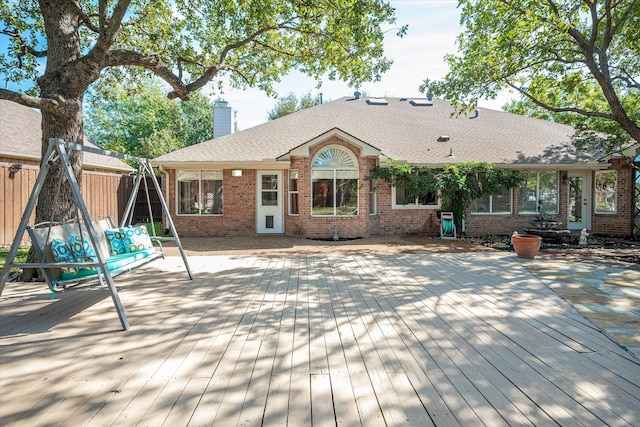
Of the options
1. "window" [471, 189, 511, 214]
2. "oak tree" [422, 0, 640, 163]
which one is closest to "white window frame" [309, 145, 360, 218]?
"oak tree" [422, 0, 640, 163]

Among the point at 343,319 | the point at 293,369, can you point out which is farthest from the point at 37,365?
the point at 343,319

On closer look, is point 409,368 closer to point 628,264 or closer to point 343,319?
point 343,319

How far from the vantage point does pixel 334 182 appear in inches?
517

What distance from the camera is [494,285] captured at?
6.27m

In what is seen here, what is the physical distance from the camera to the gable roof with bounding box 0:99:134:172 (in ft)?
37.0

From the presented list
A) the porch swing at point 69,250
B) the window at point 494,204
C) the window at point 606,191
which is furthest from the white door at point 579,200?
the porch swing at point 69,250

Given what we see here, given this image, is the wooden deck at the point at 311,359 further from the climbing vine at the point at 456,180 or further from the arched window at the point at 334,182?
the climbing vine at the point at 456,180

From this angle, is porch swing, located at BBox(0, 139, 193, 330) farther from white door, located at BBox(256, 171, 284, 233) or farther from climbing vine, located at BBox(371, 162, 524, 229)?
climbing vine, located at BBox(371, 162, 524, 229)

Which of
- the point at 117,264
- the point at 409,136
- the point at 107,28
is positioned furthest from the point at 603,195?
the point at 107,28

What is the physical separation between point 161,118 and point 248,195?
26.4m

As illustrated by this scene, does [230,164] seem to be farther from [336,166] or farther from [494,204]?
[494,204]

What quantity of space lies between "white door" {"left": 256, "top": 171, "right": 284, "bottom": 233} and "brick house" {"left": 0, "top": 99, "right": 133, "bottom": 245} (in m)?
6.45

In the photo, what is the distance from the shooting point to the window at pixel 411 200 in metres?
14.3

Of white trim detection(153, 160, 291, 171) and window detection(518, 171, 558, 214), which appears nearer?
white trim detection(153, 160, 291, 171)
